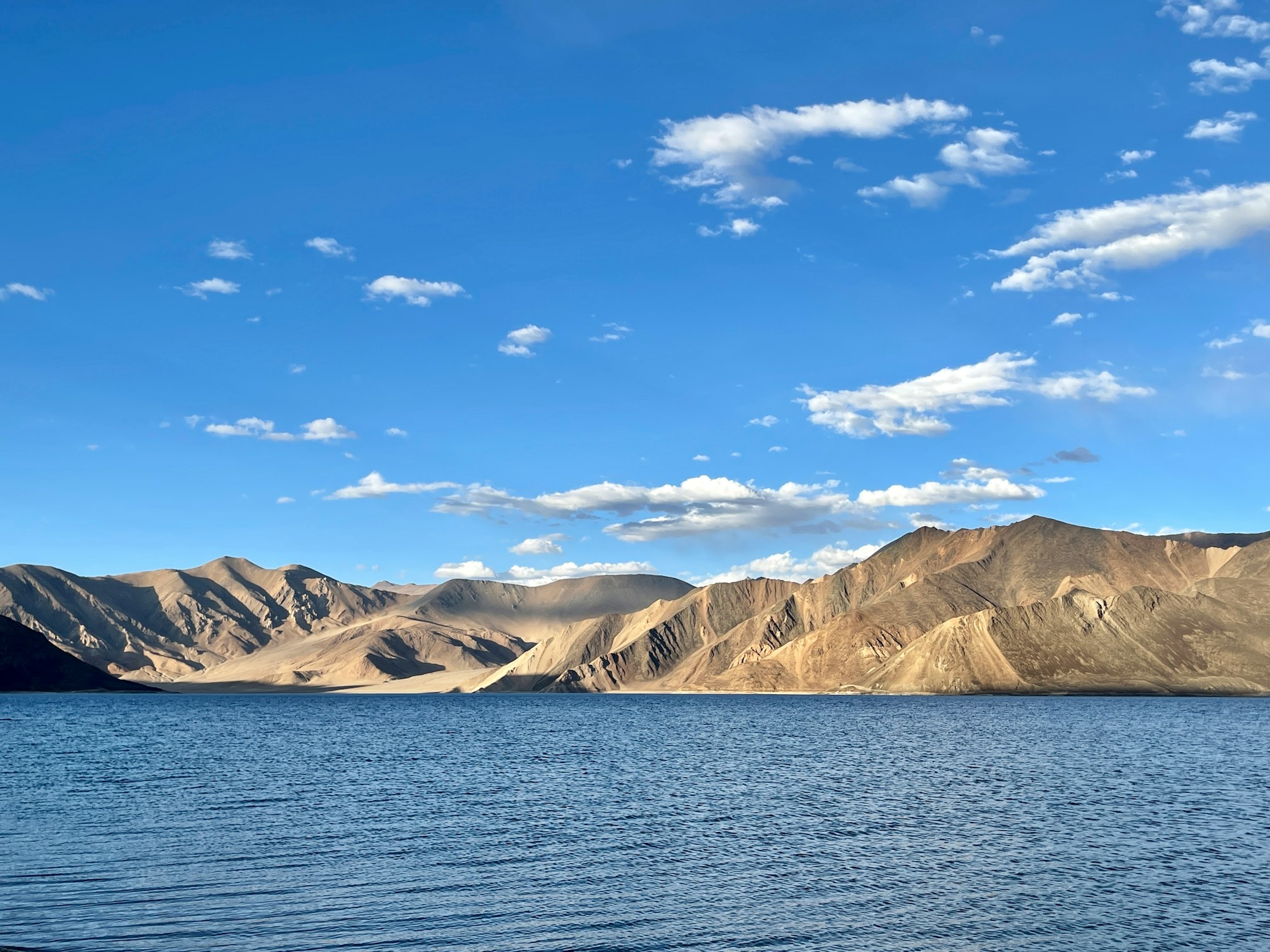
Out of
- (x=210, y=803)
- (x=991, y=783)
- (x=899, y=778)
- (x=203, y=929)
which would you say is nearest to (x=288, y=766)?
(x=210, y=803)

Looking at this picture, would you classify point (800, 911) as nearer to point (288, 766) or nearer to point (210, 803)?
point (210, 803)

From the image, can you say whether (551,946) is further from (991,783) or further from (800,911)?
(991,783)

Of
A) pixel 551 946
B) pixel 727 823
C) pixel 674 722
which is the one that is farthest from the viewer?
pixel 674 722

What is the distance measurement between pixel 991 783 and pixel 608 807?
78.1 feet

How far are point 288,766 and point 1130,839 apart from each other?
57.0m

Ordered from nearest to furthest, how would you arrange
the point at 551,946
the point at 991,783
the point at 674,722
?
the point at 551,946 → the point at 991,783 → the point at 674,722

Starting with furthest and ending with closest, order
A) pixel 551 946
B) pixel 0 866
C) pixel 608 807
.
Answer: pixel 608 807 → pixel 0 866 → pixel 551 946

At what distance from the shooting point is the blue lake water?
29.9m

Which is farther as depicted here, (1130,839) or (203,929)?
(1130,839)

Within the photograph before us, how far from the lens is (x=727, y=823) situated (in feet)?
162

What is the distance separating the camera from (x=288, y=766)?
264 feet

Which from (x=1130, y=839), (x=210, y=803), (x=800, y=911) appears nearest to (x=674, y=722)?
(x=210, y=803)

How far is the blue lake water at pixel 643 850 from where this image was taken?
98.0 ft

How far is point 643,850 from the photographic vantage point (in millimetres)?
42312
